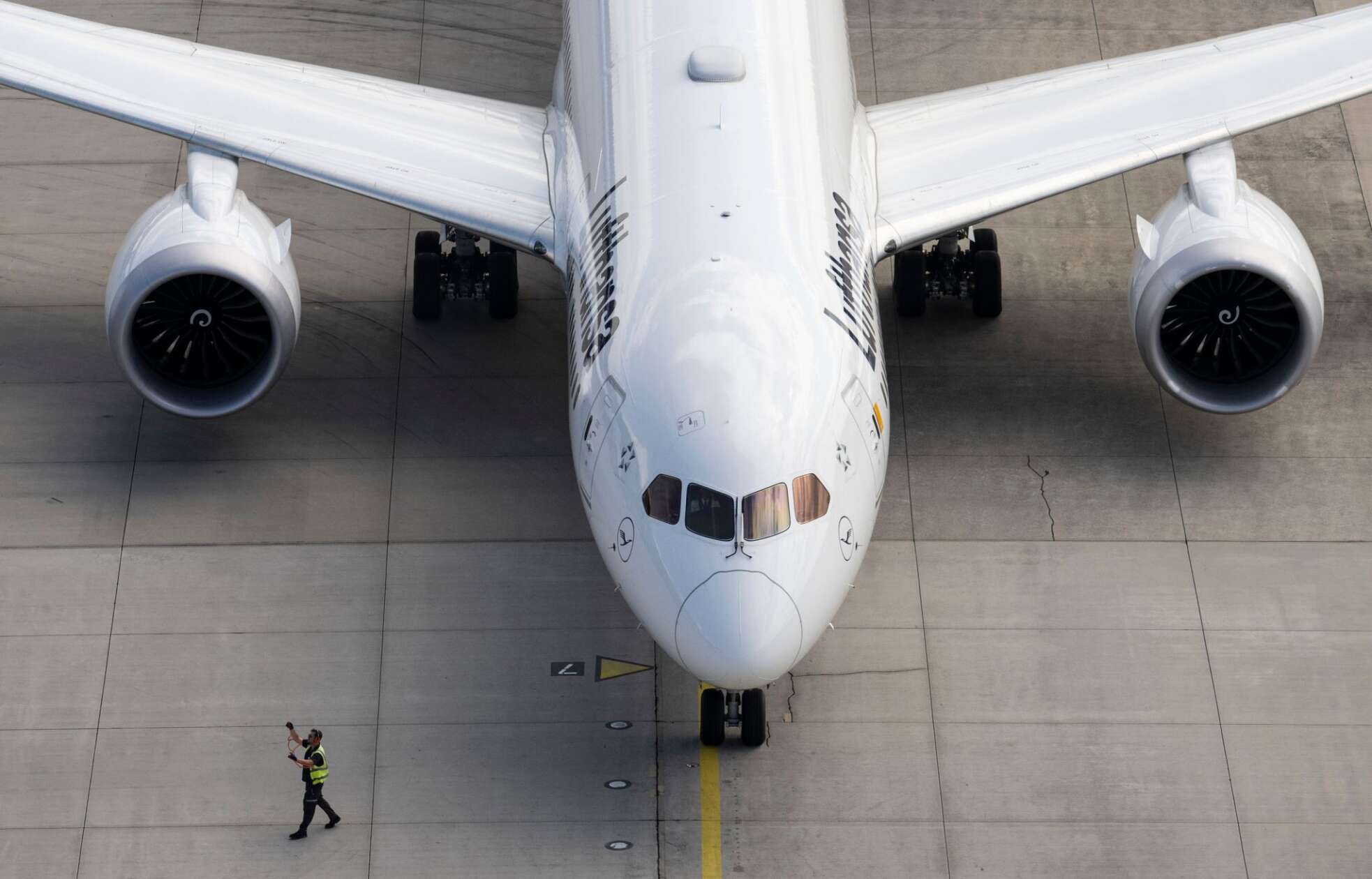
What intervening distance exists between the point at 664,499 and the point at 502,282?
6.78 meters

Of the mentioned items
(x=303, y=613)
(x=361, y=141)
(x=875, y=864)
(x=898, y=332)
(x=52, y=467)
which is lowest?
(x=875, y=864)

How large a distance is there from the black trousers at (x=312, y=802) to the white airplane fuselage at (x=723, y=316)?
11.2 ft

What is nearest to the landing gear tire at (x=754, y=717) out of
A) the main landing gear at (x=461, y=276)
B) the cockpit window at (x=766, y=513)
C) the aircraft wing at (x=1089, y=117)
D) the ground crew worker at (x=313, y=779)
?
the cockpit window at (x=766, y=513)

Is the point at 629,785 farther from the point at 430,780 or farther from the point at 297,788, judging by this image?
the point at 297,788

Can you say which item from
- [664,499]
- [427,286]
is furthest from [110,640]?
[664,499]

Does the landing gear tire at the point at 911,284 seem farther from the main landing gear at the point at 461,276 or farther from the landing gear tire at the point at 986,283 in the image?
the main landing gear at the point at 461,276

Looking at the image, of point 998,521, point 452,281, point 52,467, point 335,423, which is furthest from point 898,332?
point 52,467

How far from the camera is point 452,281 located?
20656 mm

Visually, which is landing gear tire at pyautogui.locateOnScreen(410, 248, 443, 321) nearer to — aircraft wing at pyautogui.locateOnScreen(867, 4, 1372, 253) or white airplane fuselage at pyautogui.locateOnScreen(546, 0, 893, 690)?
white airplane fuselage at pyautogui.locateOnScreen(546, 0, 893, 690)

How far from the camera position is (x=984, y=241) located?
20484mm

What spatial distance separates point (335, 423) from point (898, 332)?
6490 millimetres

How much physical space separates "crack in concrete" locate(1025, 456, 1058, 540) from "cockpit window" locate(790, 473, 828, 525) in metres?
4.89

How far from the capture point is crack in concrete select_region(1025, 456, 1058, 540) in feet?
61.1

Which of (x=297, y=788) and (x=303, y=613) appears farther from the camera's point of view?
(x=303, y=613)
